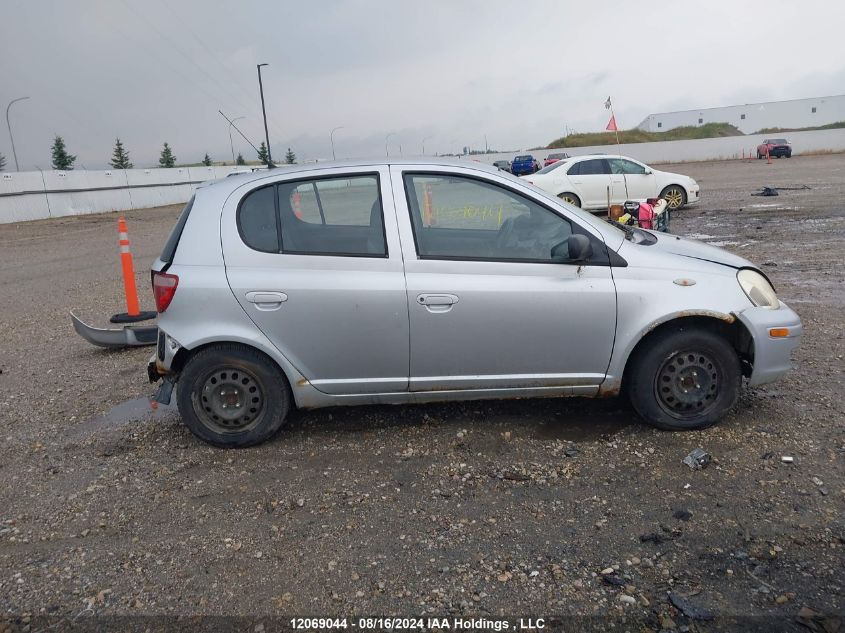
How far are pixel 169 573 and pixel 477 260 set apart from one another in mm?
2387

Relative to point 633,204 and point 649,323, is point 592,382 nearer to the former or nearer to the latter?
point 649,323

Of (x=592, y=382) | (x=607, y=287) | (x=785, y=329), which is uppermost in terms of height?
(x=607, y=287)

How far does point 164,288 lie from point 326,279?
1.03 metres

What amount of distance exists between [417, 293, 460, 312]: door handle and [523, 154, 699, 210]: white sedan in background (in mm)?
13843

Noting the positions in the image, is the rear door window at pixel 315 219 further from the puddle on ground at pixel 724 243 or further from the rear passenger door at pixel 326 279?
the puddle on ground at pixel 724 243

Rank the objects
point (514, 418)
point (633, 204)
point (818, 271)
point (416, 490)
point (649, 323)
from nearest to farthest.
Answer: point (416, 490)
point (649, 323)
point (514, 418)
point (818, 271)
point (633, 204)

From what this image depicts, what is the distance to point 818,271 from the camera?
8.80 m

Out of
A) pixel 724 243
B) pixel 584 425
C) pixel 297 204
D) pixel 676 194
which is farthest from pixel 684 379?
pixel 676 194

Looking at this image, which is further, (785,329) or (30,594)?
(785,329)

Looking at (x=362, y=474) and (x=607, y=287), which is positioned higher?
(x=607, y=287)

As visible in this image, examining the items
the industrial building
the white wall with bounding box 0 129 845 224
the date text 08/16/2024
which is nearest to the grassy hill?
the industrial building

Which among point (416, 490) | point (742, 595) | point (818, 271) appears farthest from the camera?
point (818, 271)

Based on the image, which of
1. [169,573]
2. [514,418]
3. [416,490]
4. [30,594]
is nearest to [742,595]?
[416,490]

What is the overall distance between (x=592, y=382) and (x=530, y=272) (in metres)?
0.81
